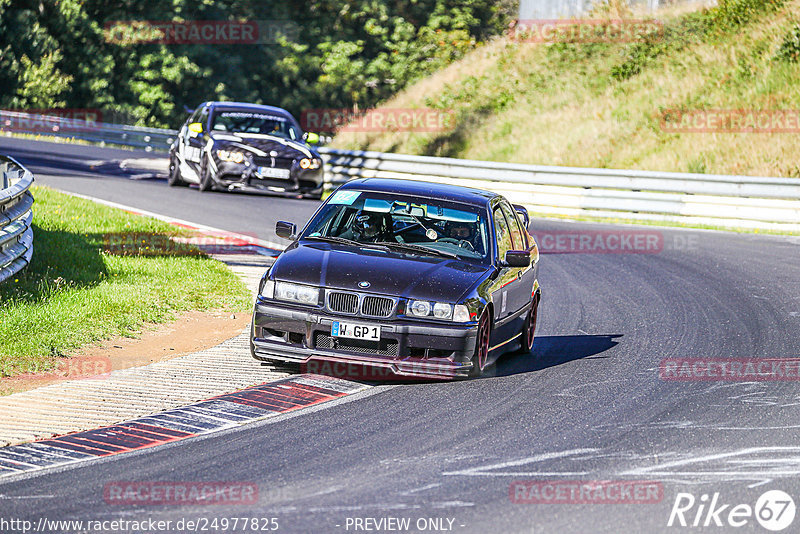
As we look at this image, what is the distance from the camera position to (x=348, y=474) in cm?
646

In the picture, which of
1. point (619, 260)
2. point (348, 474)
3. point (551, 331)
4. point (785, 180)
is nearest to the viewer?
point (348, 474)

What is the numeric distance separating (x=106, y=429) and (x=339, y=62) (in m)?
52.8

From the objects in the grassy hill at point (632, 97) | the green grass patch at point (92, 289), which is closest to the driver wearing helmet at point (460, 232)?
the green grass patch at point (92, 289)

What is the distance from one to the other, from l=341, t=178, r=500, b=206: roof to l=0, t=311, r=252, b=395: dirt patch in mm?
1902

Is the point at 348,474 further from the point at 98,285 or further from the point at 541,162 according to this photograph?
the point at 541,162

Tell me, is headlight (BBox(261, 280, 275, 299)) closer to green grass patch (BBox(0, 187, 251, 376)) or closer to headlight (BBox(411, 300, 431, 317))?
headlight (BBox(411, 300, 431, 317))

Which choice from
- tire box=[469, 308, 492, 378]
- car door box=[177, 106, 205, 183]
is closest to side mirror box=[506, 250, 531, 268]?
tire box=[469, 308, 492, 378]

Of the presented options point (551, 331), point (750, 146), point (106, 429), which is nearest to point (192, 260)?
point (551, 331)

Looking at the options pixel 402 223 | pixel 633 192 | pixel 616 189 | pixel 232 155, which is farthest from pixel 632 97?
pixel 402 223

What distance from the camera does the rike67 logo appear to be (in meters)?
5.79

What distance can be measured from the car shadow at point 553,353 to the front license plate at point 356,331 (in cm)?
120

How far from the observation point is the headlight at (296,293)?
884 cm

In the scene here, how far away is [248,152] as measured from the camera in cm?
2228

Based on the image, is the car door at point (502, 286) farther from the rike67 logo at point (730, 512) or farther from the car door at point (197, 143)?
the car door at point (197, 143)
